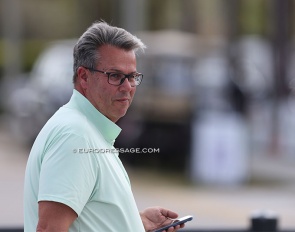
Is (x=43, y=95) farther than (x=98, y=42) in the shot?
Yes

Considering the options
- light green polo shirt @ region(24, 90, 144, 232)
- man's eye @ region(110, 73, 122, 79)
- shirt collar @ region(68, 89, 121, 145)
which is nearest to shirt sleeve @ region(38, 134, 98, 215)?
light green polo shirt @ region(24, 90, 144, 232)

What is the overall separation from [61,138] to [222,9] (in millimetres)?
18527

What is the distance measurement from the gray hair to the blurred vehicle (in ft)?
48.0

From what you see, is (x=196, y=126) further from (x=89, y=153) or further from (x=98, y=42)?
(x=89, y=153)

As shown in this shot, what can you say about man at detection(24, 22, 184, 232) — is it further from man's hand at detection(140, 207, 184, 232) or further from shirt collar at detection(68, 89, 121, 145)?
man's hand at detection(140, 207, 184, 232)

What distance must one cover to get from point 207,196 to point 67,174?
11824mm

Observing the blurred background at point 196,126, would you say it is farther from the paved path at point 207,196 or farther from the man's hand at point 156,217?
→ the man's hand at point 156,217

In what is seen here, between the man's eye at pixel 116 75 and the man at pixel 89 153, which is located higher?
the man's eye at pixel 116 75

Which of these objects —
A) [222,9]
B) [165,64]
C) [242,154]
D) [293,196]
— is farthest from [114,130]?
[222,9]

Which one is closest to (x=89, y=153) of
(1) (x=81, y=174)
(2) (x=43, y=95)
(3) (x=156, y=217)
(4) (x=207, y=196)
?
(1) (x=81, y=174)

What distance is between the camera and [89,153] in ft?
10.0

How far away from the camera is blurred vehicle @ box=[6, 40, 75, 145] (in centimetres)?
1897

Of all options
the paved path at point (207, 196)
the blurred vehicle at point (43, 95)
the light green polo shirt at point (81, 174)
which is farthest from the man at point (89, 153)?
the blurred vehicle at point (43, 95)

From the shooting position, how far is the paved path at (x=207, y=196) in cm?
1198
